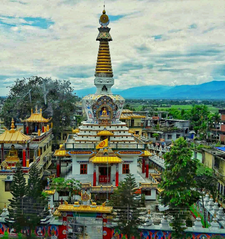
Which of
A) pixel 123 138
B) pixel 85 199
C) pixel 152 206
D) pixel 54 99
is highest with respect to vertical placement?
pixel 54 99

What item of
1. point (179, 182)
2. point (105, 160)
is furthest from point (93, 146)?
point (179, 182)

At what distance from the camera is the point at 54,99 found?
4875 cm

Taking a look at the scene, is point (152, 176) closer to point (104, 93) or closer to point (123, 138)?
point (123, 138)

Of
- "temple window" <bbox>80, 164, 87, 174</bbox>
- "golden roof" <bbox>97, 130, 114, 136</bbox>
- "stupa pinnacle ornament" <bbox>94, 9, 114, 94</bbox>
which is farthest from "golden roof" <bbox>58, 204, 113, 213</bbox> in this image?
"stupa pinnacle ornament" <bbox>94, 9, 114, 94</bbox>

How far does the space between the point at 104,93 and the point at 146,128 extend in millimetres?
33401

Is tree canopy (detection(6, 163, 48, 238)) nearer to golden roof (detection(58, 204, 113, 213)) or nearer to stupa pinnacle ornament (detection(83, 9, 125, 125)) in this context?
golden roof (detection(58, 204, 113, 213))

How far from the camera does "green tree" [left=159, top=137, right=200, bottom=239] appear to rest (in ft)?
57.2

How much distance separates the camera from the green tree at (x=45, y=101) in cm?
4625

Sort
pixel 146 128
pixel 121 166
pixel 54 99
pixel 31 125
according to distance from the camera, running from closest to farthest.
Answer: pixel 121 166 → pixel 31 125 → pixel 54 99 → pixel 146 128

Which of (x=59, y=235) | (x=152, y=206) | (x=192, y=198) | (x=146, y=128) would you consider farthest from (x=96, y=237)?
(x=146, y=128)

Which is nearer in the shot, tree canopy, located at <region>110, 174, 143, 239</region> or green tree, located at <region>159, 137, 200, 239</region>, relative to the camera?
tree canopy, located at <region>110, 174, 143, 239</region>

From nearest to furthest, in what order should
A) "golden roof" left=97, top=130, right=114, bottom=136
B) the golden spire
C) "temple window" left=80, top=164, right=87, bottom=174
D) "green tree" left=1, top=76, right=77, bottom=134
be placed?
"temple window" left=80, top=164, right=87, bottom=174, "golden roof" left=97, top=130, right=114, bottom=136, the golden spire, "green tree" left=1, top=76, right=77, bottom=134

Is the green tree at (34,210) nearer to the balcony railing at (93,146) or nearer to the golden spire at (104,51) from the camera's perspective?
the balcony railing at (93,146)

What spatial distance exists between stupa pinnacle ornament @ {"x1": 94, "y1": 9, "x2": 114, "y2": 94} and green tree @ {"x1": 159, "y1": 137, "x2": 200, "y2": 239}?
16.6 meters
